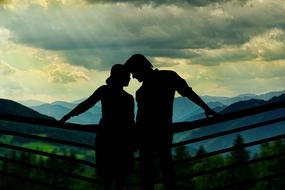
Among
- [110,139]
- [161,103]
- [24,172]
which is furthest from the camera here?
[24,172]

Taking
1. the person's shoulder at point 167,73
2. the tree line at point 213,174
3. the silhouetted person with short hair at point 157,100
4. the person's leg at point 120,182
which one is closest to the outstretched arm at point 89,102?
the silhouetted person with short hair at point 157,100

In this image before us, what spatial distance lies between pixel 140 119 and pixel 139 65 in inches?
24.7

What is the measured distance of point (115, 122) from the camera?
646 centimetres

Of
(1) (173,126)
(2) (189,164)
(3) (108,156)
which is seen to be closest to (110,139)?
(3) (108,156)

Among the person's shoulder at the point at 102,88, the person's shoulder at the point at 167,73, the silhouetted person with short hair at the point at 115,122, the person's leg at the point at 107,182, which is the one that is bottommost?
the person's leg at the point at 107,182

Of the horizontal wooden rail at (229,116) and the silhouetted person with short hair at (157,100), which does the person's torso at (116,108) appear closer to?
the silhouetted person with short hair at (157,100)

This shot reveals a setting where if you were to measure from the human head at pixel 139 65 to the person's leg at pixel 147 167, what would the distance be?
85cm

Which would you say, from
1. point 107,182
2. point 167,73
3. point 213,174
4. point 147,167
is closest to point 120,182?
point 107,182

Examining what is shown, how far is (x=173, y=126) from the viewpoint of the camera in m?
6.34

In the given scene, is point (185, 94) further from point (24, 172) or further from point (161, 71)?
point (24, 172)

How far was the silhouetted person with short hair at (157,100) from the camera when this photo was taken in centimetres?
609

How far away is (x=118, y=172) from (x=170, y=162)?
0.80 m

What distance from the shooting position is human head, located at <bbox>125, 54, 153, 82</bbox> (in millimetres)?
6055

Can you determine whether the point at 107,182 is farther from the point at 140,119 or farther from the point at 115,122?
the point at 140,119
